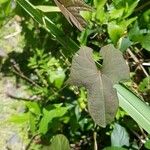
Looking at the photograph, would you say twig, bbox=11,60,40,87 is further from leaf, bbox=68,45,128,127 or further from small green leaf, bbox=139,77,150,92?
leaf, bbox=68,45,128,127

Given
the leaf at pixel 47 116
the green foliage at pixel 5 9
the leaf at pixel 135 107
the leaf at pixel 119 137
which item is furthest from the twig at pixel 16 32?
the leaf at pixel 135 107

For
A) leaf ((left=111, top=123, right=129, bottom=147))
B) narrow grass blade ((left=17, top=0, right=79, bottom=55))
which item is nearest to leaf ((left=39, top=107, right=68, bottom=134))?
leaf ((left=111, top=123, right=129, bottom=147))

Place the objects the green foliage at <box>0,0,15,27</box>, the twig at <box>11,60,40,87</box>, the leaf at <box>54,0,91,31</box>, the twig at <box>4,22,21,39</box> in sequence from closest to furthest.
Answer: the leaf at <box>54,0,91,31</box>
the green foliage at <box>0,0,15,27</box>
the twig at <box>11,60,40,87</box>
the twig at <box>4,22,21,39</box>

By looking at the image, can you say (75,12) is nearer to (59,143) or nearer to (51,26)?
(51,26)

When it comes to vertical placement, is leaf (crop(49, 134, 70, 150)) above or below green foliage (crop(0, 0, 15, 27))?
below

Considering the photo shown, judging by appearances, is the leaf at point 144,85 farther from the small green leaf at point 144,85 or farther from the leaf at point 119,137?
the leaf at point 119,137

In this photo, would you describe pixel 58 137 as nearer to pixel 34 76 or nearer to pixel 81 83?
pixel 81 83

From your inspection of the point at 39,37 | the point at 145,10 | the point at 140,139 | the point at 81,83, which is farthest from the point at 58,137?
the point at 39,37
